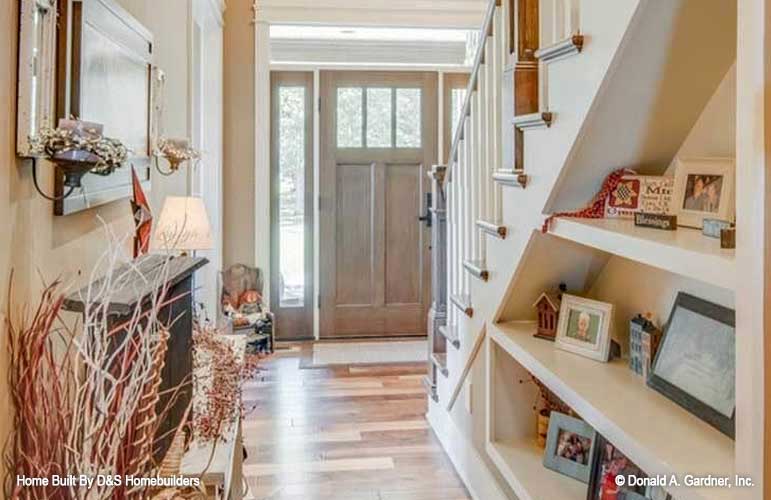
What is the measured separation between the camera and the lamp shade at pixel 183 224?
9.08 ft

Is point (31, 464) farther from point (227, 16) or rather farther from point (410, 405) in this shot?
point (227, 16)

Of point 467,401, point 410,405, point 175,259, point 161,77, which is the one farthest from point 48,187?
point 410,405

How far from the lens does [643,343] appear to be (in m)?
1.76

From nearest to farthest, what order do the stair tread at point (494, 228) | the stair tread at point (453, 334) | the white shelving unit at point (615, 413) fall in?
the white shelving unit at point (615, 413)
the stair tread at point (494, 228)
the stair tread at point (453, 334)

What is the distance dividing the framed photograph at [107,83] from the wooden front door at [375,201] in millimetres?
3047

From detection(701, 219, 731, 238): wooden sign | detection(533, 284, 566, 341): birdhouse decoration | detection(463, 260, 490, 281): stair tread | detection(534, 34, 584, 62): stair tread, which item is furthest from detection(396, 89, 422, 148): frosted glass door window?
detection(701, 219, 731, 238): wooden sign

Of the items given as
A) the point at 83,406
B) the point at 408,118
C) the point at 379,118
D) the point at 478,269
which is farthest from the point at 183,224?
the point at 408,118

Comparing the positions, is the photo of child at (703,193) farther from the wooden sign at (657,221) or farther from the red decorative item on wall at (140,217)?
the red decorative item on wall at (140,217)

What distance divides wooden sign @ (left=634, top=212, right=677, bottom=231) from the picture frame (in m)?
1.37

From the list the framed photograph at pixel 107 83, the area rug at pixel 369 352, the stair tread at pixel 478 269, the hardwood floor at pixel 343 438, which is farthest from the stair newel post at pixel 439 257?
the framed photograph at pixel 107 83

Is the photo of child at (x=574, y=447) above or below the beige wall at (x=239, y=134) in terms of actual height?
below

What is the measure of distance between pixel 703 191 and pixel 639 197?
0.22 metres

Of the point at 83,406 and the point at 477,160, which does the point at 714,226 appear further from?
the point at 477,160

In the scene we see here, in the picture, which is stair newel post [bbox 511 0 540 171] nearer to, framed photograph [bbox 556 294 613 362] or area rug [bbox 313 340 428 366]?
framed photograph [bbox 556 294 613 362]
